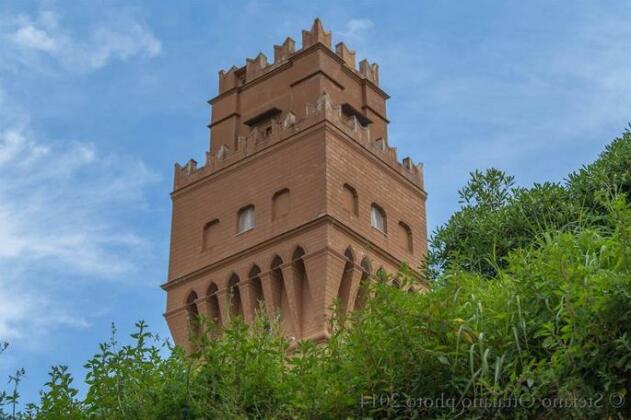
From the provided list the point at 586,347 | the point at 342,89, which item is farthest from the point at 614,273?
the point at 342,89

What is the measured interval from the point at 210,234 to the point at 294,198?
9.29ft

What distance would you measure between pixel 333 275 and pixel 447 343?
17793 millimetres

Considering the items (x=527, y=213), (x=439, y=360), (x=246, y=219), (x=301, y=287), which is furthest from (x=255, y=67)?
(x=439, y=360)

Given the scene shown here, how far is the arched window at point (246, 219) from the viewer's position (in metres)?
27.1

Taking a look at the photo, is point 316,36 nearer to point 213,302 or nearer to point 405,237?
point 405,237

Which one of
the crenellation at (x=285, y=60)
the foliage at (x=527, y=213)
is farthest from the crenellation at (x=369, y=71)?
the foliage at (x=527, y=213)

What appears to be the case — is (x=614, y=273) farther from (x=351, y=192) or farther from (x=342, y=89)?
(x=342, y=89)

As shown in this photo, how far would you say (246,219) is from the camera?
27.3 meters

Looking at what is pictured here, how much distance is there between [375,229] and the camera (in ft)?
88.3

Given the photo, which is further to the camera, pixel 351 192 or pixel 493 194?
pixel 351 192

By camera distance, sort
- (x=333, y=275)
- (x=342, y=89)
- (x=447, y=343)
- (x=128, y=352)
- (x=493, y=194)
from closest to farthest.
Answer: (x=447, y=343), (x=128, y=352), (x=493, y=194), (x=333, y=275), (x=342, y=89)

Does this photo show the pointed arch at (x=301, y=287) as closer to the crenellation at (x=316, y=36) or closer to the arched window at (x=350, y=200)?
the arched window at (x=350, y=200)

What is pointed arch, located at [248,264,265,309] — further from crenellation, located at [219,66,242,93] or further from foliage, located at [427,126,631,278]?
foliage, located at [427,126,631,278]

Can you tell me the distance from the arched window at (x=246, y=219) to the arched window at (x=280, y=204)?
653 mm
